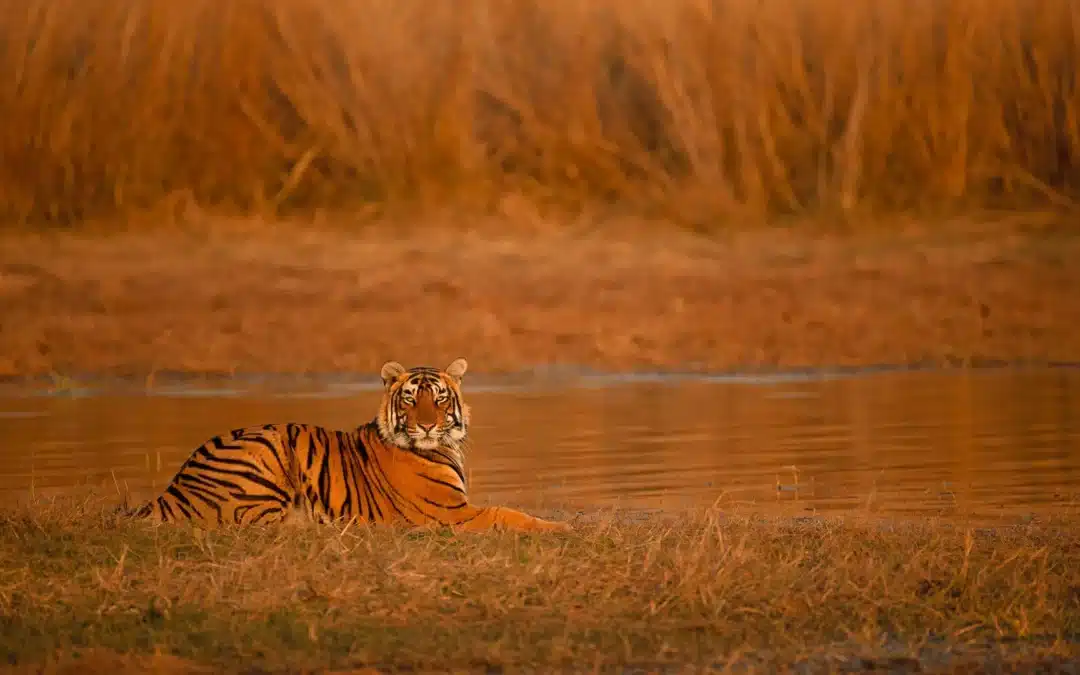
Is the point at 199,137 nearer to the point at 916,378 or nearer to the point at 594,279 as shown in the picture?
the point at 594,279

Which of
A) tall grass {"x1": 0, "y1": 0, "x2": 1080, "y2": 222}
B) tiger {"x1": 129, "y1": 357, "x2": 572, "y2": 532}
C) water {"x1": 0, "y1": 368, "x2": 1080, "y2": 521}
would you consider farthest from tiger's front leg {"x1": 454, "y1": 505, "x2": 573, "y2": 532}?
tall grass {"x1": 0, "y1": 0, "x2": 1080, "y2": 222}

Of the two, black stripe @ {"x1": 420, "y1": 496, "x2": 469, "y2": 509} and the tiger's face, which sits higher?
the tiger's face

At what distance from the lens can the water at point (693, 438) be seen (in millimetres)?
10547

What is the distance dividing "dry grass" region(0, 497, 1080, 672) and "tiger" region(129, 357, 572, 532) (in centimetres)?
45

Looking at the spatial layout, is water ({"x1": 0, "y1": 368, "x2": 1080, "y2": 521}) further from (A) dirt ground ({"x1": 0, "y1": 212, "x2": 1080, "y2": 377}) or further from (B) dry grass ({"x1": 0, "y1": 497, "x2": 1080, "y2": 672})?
(B) dry grass ({"x1": 0, "y1": 497, "x2": 1080, "y2": 672})

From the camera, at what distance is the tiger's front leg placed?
8805mm

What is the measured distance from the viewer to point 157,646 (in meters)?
6.57

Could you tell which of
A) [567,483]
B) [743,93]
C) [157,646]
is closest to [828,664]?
[157,646]

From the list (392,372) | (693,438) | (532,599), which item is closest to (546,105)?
(693,438)

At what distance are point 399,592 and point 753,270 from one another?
41.1 ft

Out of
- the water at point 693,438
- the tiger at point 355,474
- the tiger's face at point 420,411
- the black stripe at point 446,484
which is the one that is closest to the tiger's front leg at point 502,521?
the tiger at point 355,474

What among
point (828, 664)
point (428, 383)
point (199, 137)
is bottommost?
point (828, 664)

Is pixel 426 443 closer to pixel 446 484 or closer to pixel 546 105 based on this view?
pixel 446 484

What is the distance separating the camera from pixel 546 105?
23625 mm
